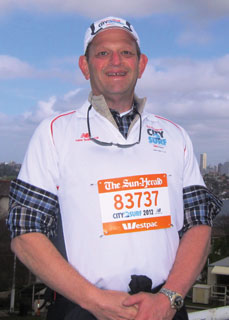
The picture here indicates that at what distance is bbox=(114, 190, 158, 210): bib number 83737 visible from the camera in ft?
7.70

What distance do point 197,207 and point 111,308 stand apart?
837 millimetres

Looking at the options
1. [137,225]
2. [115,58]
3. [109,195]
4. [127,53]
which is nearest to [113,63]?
[115,58]

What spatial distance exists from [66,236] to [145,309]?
0.57 meters

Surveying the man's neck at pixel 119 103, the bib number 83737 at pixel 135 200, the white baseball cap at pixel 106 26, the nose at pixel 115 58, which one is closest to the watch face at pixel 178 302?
the bib number 83737 at pixel 135 200

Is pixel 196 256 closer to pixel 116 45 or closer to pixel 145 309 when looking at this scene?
pixel 145 309

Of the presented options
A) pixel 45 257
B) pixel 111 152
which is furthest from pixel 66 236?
pixel 111 152

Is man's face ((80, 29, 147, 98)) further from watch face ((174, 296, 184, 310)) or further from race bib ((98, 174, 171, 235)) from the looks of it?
watch face ((174, 296, 184, 310))

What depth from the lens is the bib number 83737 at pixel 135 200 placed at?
2346 millimetres

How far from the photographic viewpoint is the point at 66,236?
2.31 meters

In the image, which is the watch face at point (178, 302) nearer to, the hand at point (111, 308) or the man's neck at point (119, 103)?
the hand at point (111, 308)

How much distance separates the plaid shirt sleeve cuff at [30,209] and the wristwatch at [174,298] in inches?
26.6

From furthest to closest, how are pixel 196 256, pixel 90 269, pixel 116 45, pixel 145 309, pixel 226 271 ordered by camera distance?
pixel 226 271, pixel 116 45, pixel 196 256, pixel 90 269, pixel 145 309

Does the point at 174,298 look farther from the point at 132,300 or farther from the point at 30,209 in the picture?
the point at 30,209

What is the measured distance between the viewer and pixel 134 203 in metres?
2.38
